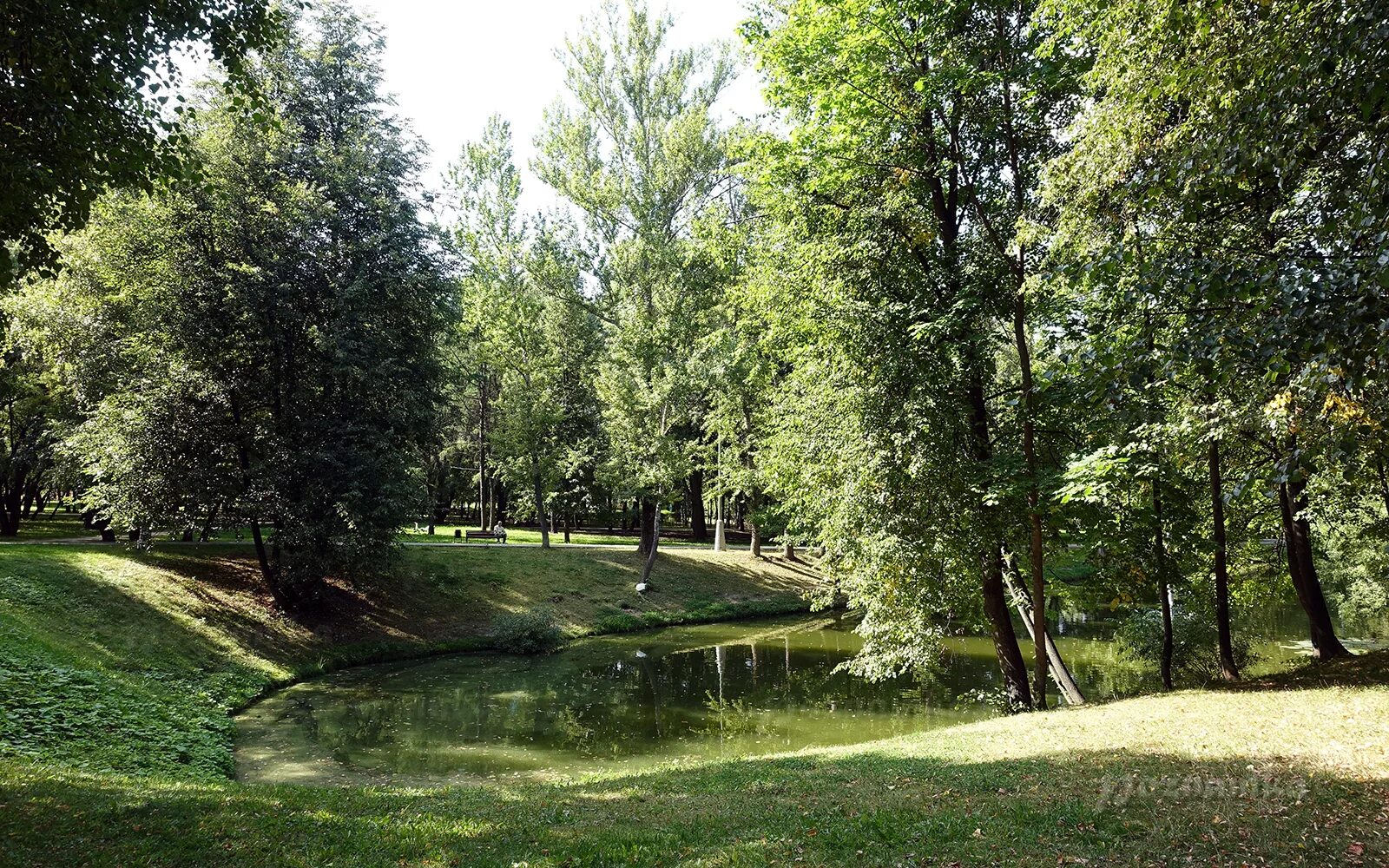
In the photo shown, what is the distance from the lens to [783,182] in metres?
15.9

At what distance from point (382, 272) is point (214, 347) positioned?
5.09 meters

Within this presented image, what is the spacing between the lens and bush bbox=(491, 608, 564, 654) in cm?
2411

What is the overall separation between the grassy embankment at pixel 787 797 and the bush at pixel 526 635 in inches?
368

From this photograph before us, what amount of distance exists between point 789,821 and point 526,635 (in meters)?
18.0

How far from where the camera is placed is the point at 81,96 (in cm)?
749

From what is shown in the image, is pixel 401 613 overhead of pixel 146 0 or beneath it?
beneath

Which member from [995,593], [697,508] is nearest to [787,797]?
[995,593]

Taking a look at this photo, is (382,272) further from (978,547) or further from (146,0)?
→ (978,547)

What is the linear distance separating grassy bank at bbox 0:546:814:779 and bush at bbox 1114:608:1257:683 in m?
16.5

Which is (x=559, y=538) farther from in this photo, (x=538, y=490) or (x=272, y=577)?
(x=272, y=577)

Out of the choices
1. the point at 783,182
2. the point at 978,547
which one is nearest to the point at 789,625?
the point at 978,547

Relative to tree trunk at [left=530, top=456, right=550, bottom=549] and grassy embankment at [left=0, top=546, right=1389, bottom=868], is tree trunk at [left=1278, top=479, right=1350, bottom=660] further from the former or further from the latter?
tree trunk at [left=530, top=456, right=550, bottom=549]

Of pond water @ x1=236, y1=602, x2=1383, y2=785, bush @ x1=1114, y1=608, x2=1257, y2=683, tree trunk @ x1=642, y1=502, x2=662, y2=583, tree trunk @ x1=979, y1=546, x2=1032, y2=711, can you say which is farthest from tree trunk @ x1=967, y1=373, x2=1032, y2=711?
tree trunk @ x1=642, y1=502, x2=662, y2=583

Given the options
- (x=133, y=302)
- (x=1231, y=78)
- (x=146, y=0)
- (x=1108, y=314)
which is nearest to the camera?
(x=1231, y=78)
